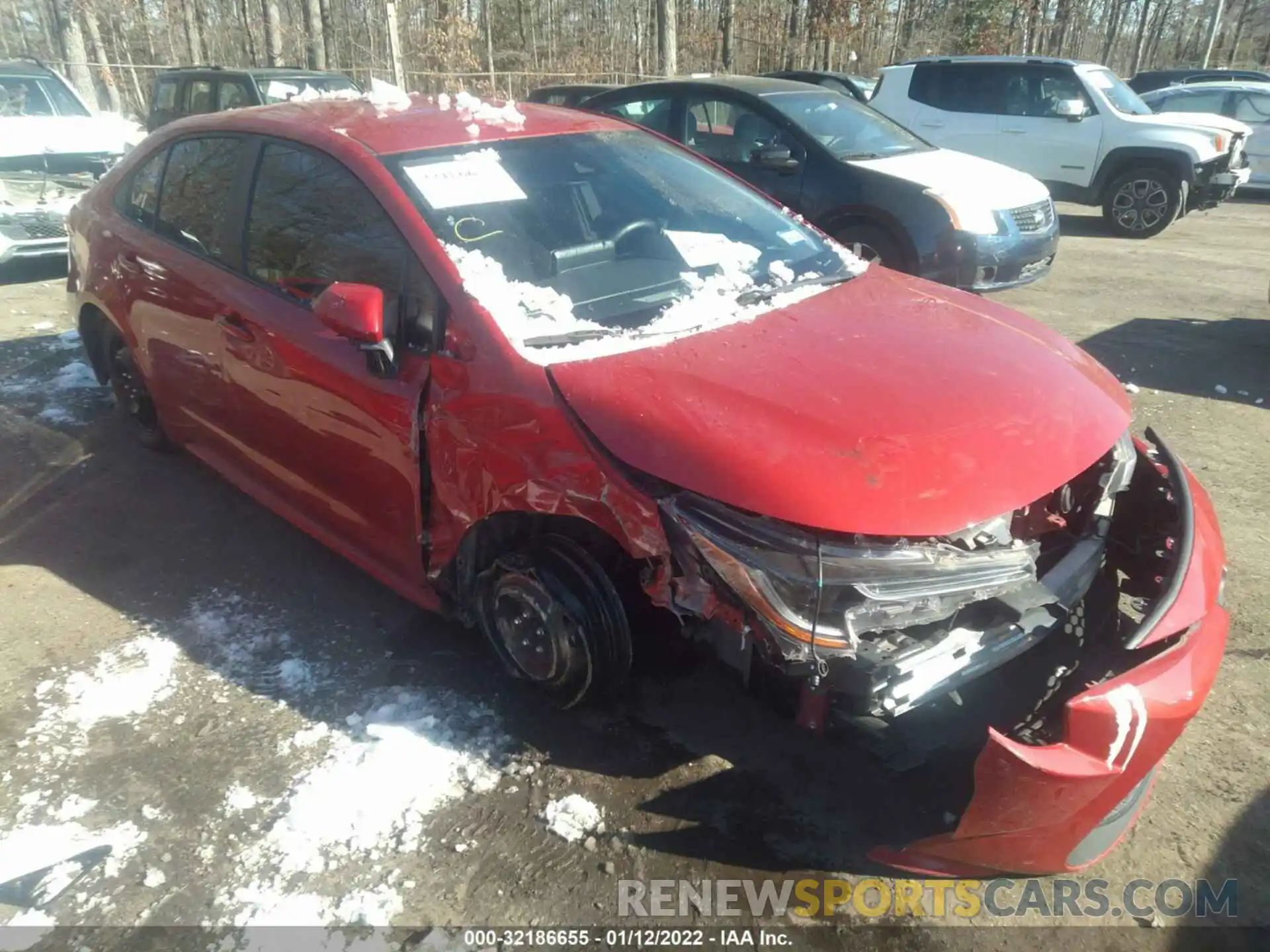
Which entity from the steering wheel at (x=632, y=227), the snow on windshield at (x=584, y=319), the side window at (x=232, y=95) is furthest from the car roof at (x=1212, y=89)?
the steering wheel at (x=632, y=227)

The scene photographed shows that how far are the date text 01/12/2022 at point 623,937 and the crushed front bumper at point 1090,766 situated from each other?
→ 1.16ft

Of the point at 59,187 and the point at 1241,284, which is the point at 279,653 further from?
the point at 1241,284

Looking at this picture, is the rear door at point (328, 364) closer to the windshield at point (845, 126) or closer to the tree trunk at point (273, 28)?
the windshield at point (845, 126)

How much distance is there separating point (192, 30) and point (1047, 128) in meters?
21.2

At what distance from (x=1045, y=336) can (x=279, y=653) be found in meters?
2.83

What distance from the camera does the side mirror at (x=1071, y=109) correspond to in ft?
Result: 35.1

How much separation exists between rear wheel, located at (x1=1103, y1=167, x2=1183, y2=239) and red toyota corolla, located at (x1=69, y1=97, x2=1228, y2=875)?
8867mm

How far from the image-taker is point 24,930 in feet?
7.53

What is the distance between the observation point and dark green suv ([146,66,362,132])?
1029cm

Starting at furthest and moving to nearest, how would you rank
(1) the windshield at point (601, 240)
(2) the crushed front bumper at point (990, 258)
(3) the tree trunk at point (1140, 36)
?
(3) the tree trunk at point (1140, 36), (2) the crushed front bumper at point (990, 258), (1) the windshield at point (601, 240)

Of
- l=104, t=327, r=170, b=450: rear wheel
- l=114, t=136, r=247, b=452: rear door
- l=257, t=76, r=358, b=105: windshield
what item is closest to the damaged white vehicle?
l=257, t=76, r=358, b=105: windshield

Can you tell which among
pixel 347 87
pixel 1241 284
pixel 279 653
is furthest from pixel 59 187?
pixel 1241 284

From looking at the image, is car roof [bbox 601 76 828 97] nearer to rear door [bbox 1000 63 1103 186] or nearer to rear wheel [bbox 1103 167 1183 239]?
rear door [bbox 1000 63 1103 186]

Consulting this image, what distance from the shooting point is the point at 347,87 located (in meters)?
10.9
